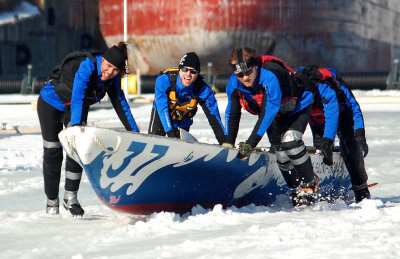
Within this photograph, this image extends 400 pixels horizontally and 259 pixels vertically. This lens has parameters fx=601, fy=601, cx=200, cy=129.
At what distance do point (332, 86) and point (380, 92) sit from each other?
19225 millimetres

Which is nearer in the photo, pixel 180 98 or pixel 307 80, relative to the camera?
pixel 307 80

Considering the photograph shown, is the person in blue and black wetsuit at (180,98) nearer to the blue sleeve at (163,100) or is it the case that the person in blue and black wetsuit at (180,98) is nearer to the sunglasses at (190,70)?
the blue sleeve at (163,100)

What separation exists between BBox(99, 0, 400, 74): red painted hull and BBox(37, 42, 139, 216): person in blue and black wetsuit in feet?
81.6

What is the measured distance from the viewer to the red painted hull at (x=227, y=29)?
29.7m

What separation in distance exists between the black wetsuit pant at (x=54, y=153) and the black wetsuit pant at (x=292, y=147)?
1.76 meters

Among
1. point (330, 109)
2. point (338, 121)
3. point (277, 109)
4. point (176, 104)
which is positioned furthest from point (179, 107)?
point (338, 121)

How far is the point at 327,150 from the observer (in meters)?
5.67

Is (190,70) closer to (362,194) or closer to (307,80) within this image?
(307,80)

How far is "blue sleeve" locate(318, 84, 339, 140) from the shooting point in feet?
18.2

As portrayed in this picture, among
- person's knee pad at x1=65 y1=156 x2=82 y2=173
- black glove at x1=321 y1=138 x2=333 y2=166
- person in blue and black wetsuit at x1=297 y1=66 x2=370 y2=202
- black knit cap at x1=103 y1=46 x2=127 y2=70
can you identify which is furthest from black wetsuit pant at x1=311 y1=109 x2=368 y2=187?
person's knee pad at x1=65 y1=156 x2=82 y2=173

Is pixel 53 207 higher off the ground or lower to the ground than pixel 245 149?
lower

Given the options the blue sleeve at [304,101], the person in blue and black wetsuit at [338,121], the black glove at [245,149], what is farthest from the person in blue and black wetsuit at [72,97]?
the person in blue and black wetsuit at [338,121]

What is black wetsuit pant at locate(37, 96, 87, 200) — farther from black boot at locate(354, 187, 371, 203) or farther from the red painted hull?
the red painted hull

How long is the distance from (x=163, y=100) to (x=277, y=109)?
119cm
